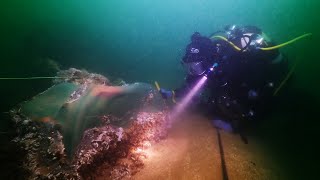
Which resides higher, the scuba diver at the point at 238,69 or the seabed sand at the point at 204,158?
the scuba diver at the point at 238,69

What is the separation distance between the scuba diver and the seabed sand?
578 mm

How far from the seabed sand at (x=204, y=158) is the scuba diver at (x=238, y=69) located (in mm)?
578

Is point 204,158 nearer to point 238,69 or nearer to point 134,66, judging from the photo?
point 238,69

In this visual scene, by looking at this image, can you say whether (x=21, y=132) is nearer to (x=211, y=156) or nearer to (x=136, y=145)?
(x=136, y=145)

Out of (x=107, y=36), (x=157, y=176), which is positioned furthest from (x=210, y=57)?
(x=107, y=36)

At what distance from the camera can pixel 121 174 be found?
10.8ft

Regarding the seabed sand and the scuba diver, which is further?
the scuba diver

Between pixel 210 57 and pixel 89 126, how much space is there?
2687mm

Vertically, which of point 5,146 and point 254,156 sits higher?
point 5,146

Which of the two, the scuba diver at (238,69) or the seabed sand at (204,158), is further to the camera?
the scuba diver at (238,69)

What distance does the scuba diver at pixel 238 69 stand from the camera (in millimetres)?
4465

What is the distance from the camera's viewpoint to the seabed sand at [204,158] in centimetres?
342

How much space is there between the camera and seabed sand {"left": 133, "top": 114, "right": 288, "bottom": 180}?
342 centimetres

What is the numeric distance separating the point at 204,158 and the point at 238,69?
6.23ft
